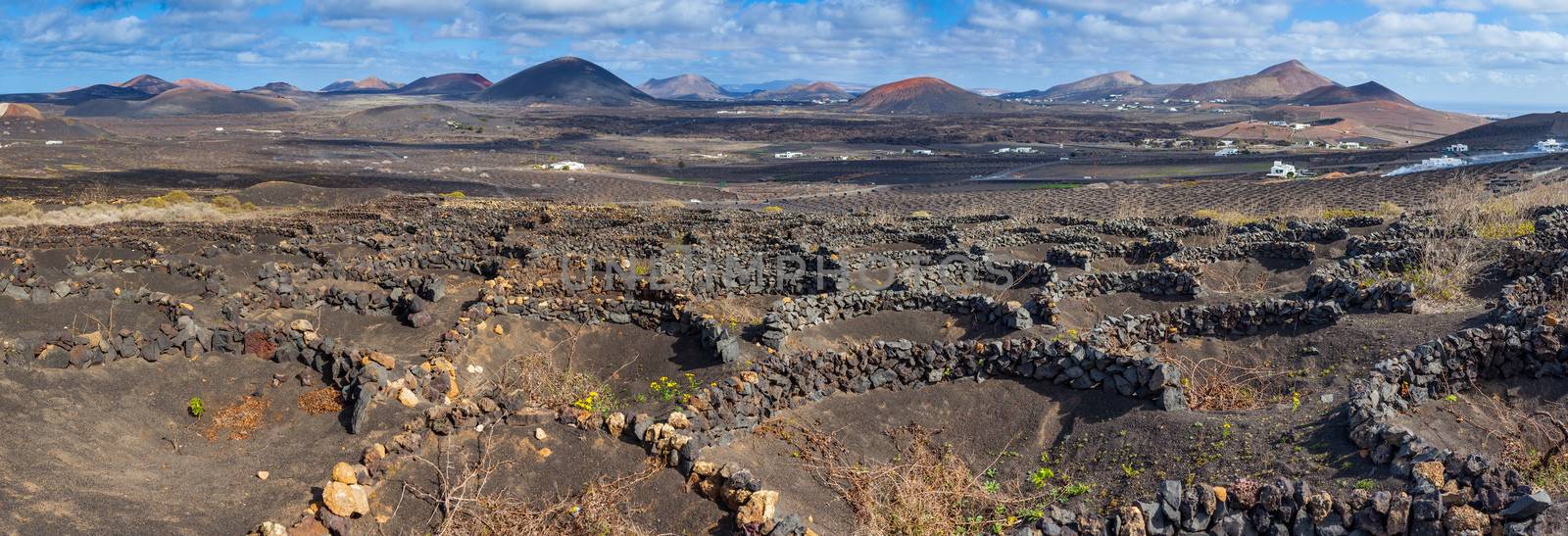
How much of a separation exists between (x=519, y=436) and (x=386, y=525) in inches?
63.6

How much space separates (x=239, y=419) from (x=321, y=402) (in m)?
0.84

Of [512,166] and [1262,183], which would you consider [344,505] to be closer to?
[1262,183]

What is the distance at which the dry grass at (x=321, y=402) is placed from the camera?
32.1 ft

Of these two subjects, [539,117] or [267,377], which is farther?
[539,117]

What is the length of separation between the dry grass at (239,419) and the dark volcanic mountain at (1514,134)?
94789 mm

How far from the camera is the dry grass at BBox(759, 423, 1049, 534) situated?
7.64 meters

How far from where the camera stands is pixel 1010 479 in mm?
8805

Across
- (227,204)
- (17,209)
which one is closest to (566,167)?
(227,204)

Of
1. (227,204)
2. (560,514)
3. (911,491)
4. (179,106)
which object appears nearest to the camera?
(560,514)

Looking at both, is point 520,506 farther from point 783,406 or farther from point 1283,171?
point 1283,171

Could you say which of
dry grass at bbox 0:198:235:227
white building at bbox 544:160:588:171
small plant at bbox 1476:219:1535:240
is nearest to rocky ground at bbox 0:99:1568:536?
small plant at bbox 1476:219:1535:240

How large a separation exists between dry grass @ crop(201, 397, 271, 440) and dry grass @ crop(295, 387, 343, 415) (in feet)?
1.34

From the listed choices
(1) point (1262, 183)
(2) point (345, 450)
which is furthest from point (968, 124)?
(2) point (345, 450)

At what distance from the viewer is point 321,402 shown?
9891 mm
